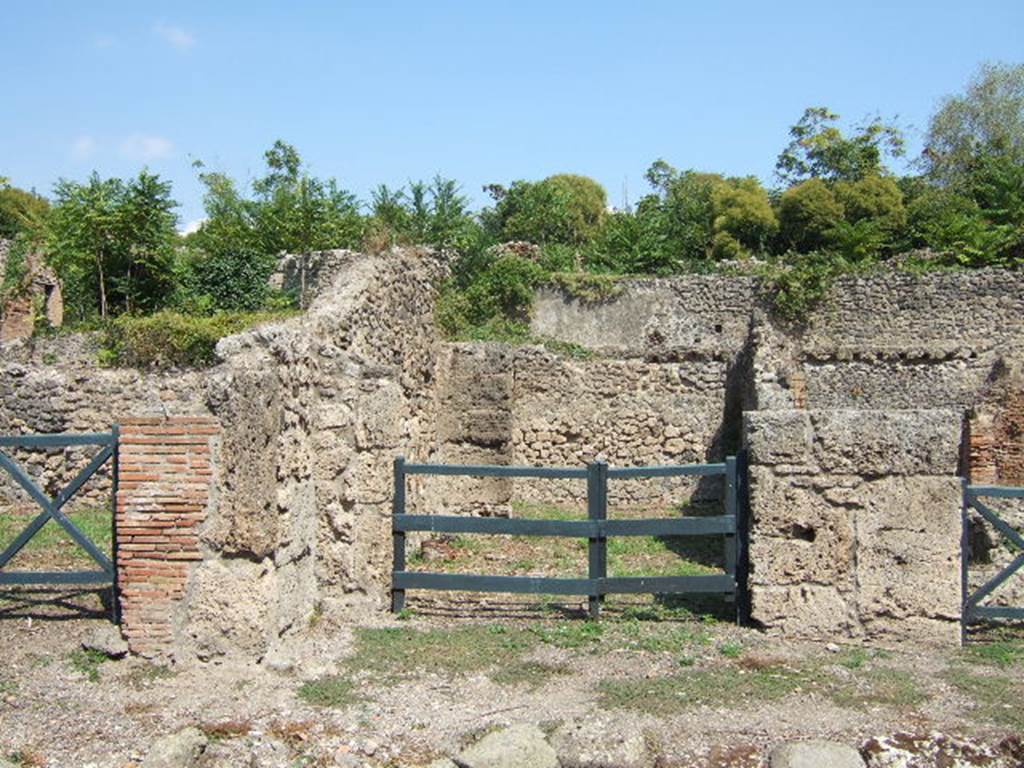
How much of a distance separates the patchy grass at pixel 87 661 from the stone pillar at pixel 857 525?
4397 mm

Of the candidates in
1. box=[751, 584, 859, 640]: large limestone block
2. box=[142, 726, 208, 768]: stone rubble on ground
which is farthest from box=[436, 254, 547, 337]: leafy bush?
box=[142, 726, 208, 768]: stone rubble on ground

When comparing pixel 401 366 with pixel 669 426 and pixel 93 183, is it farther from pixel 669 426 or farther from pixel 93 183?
pixel 93 183

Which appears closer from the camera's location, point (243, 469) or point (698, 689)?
point (698, 689)

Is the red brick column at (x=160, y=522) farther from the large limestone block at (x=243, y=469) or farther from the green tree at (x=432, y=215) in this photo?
the green tree at (x=432, y=215)

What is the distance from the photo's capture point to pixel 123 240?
59.7 feet

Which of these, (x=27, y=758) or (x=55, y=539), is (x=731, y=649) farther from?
(x=55, y=539)

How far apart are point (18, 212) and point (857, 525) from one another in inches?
1371

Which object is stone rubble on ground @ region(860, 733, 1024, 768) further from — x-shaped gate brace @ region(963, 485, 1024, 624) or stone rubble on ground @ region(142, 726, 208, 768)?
stone rubble on ground @ region(142, 726, 208, 768)

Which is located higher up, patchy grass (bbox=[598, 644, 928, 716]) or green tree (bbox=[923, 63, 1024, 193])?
green tree (bbox=[923, 63, 1024, 193])

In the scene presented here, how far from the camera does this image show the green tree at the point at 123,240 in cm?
1802

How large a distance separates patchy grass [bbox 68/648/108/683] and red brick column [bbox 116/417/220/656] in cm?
22

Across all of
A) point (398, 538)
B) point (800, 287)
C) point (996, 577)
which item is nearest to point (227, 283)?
point (398, 538)

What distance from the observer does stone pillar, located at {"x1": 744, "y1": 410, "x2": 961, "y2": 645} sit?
270 inches

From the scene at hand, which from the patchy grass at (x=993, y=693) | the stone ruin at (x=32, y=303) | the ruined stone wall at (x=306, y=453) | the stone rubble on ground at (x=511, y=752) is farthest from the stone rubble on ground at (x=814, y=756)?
the stone ruin at (x=32, y=303)
